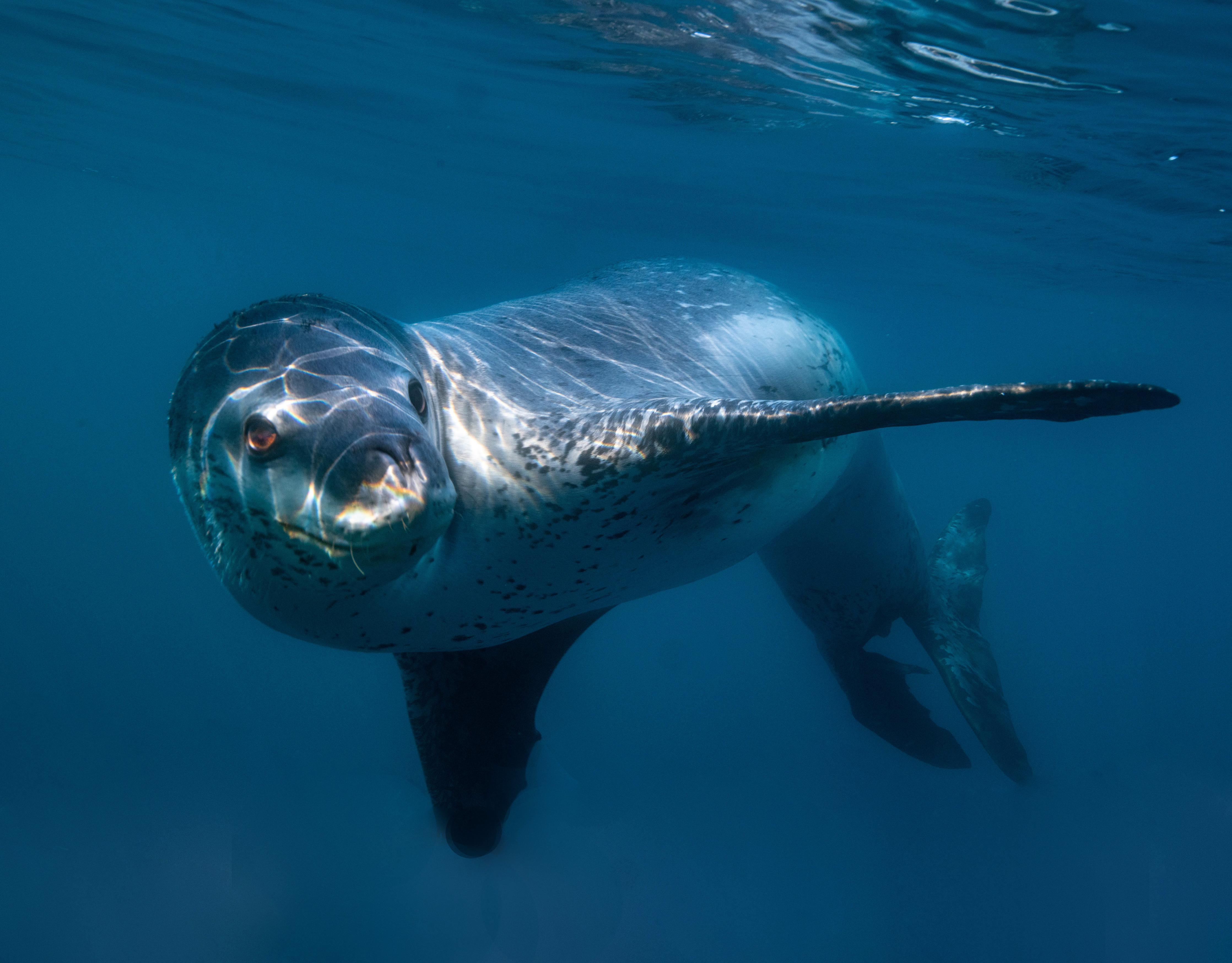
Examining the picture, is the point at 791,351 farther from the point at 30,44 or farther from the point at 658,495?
the point at 30,44

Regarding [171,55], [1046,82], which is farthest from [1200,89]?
[171,55]

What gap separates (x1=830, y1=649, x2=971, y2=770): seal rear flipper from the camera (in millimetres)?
6426

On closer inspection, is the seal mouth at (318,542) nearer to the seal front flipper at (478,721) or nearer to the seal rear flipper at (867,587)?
the seal front flipper at (478,721)

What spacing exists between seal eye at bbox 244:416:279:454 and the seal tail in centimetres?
626

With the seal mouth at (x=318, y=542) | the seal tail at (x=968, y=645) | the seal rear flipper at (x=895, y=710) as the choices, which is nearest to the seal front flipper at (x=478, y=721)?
the seal mouth at (x=318, y=542)

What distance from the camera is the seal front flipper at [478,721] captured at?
4.26 m

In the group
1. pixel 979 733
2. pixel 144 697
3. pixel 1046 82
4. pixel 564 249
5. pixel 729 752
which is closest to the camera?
pixel 979 733

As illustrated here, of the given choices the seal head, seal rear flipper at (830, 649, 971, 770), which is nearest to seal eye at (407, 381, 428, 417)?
the seal head

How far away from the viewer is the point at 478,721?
438 cm

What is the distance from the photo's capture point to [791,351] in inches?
157

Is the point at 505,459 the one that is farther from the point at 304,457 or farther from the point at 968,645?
the point at 968,645

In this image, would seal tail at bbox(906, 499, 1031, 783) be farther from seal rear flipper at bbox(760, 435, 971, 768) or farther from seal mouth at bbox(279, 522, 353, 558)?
seal mouth at bbox(279, 522, 353, 558)

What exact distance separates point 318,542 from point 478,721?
2.81 meters

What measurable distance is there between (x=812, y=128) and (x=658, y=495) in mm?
11582
